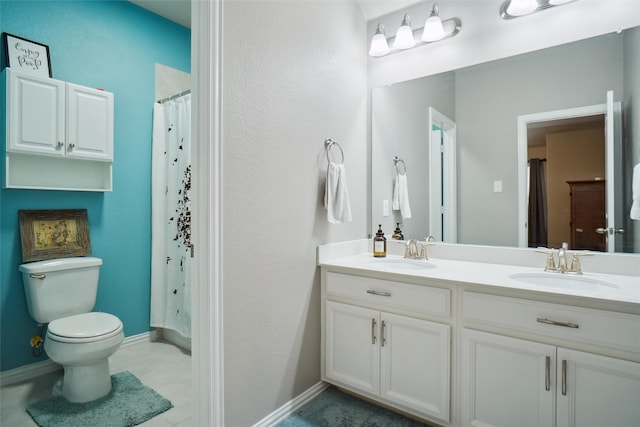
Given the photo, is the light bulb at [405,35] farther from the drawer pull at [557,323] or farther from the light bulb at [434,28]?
the drawer pull at [557,323]

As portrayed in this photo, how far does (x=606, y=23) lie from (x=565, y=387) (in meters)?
1.65

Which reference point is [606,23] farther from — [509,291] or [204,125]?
[204,125]

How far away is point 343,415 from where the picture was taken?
1.72m

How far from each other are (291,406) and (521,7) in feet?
7.86

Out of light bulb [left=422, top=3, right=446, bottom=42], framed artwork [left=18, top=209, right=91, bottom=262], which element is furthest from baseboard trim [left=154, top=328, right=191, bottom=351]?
light bulb [left=422, top=3, right=446, bottom=42]

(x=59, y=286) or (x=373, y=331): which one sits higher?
(x=59, y=286)

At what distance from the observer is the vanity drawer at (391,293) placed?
5.02ft

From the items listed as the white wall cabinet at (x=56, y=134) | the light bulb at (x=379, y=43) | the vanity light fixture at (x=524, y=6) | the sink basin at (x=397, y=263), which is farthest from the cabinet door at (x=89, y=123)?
the vanity light fixture at (x=524, y=6)

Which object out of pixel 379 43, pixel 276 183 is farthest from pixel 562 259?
pixel 379 43

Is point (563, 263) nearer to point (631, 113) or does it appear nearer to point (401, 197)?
point (631, 113)

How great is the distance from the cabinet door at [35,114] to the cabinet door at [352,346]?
197 centimetres

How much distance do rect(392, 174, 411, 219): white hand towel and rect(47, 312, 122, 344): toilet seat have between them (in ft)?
6.05

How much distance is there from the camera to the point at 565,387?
125cm

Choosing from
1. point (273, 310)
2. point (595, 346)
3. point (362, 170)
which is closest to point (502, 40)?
point (362, 170)
